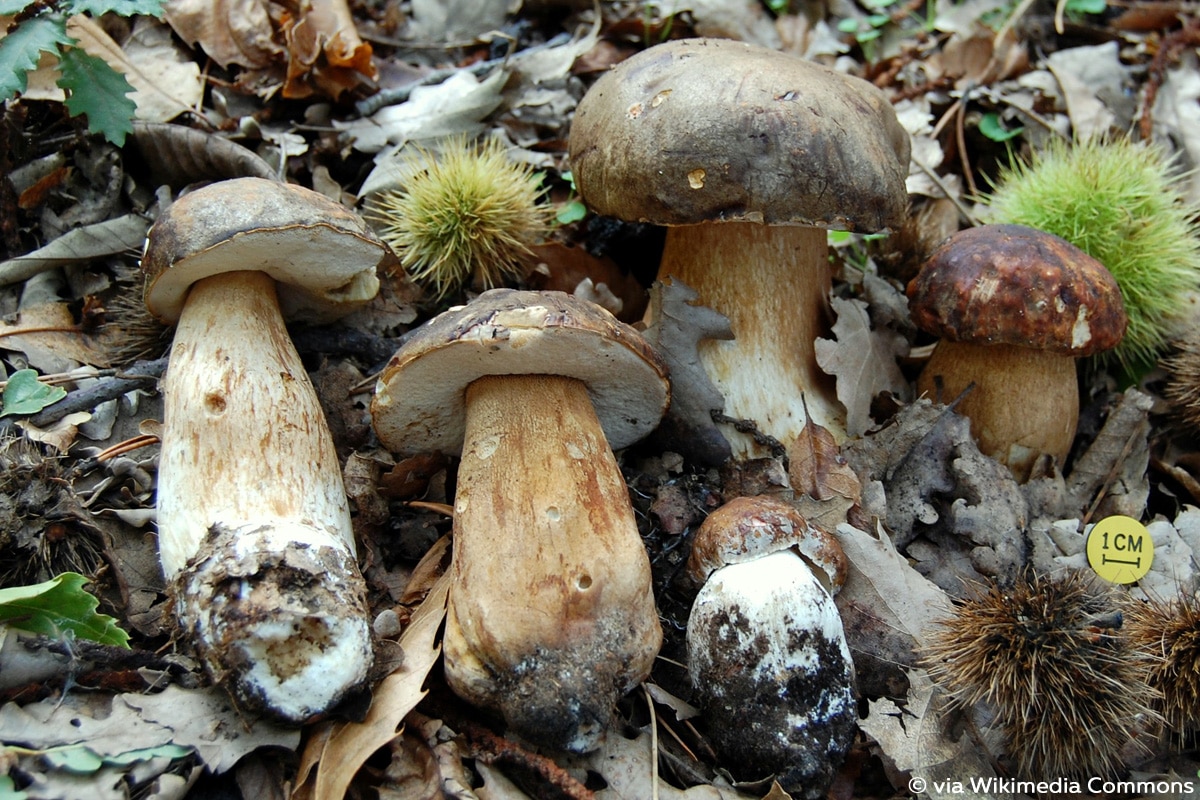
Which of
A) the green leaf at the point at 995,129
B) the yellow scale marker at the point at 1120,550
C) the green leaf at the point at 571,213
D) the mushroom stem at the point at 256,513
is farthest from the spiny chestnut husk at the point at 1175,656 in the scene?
the green leaf at the point at 995,129

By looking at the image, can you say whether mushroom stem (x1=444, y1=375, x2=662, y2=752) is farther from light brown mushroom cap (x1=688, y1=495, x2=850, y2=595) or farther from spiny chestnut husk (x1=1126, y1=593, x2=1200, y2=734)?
spiny chestnut husk (x1=1126, y1=593, x2=1200, y2=734)

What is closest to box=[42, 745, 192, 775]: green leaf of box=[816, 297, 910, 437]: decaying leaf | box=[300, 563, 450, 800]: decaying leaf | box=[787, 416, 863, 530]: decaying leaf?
box=[300, 563, 450, 800]: decaying leaf

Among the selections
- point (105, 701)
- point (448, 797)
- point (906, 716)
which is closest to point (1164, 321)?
point (906, 716)

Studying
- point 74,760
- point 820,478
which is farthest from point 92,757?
point 820,478

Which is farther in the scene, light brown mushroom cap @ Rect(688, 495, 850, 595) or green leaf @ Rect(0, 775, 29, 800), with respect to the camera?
light brown mushroom cap @ Rect(688, 495, 850, 595)

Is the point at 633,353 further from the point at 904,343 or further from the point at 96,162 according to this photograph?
the point at 96,162
